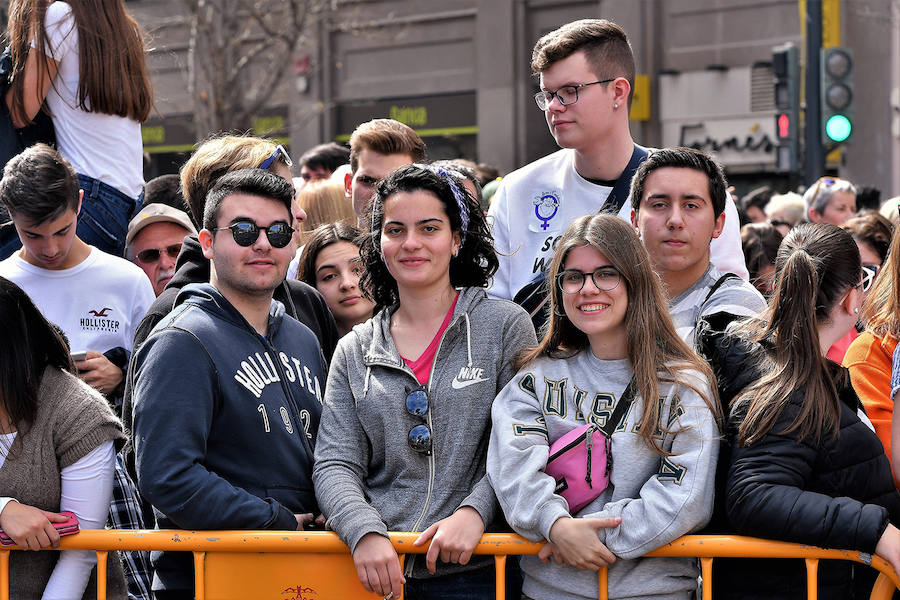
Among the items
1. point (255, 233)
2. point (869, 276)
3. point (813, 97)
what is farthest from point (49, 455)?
A: point (813, 97)

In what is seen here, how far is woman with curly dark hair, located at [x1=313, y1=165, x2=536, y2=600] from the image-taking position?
3.08 metres

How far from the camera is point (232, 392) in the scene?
327cm

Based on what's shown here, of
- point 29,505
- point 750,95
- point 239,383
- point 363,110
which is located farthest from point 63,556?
point 363,110

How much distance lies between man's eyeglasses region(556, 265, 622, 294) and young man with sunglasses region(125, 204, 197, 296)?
2.52 metres

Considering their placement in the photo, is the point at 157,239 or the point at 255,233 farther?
the point at 157,239

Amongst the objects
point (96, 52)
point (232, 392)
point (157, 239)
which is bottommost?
point (232, 392)

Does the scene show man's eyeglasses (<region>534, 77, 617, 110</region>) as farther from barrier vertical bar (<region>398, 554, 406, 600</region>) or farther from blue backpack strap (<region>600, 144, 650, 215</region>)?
barrier vertical bar (<region>398, 554, 406, 600</region>)

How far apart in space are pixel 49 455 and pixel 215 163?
1.32m

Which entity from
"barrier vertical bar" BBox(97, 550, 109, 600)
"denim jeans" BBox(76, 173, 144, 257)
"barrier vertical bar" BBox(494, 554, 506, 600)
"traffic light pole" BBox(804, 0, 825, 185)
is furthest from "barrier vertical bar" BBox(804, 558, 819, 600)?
"traffic light pole" BBox(804, 0, 825, 185)

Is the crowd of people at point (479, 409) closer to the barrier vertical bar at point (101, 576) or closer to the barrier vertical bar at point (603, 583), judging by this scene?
the barrier vertical bar at point (603, 583)

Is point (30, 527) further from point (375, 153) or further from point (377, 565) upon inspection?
point (375, 153)

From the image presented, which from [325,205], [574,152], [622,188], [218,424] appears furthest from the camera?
[325,205]

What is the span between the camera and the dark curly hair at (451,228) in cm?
351

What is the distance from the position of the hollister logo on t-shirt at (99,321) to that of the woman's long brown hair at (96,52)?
3.23 feet
